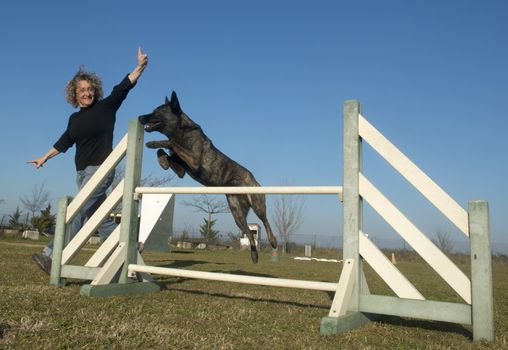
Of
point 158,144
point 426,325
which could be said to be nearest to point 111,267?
point 158,144

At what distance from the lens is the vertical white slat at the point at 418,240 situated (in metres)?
2.32

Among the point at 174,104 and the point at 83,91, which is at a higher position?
the point at 83,91

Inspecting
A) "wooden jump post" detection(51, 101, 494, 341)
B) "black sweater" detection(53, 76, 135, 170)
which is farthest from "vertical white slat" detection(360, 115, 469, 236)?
"black sweater" detection(53, 76, 135, 170)

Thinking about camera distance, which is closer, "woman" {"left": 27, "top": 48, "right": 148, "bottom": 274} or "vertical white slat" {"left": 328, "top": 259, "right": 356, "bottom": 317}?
"vertical white slat" {"left": 328, "top": 259, "right": 356, "bottom": 317}

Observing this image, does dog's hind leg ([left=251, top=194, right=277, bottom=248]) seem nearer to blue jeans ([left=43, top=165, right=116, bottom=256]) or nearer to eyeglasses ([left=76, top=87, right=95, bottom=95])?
blue jeans ([left=43, top=165, right=116, bottom=256])

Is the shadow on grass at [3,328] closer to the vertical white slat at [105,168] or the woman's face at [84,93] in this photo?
the vertical white slat at [105,168]

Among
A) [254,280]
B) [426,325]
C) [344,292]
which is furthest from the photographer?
[254,280]

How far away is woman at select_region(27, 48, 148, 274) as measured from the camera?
4.22 meters

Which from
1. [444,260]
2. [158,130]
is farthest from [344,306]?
[158,130]

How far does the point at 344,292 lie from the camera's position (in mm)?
2451

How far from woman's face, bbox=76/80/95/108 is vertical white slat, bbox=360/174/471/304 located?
3.27m

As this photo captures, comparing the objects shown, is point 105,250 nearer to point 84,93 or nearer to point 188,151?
point 188,151

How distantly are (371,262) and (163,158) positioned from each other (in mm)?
2246

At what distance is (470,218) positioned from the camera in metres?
2.30
